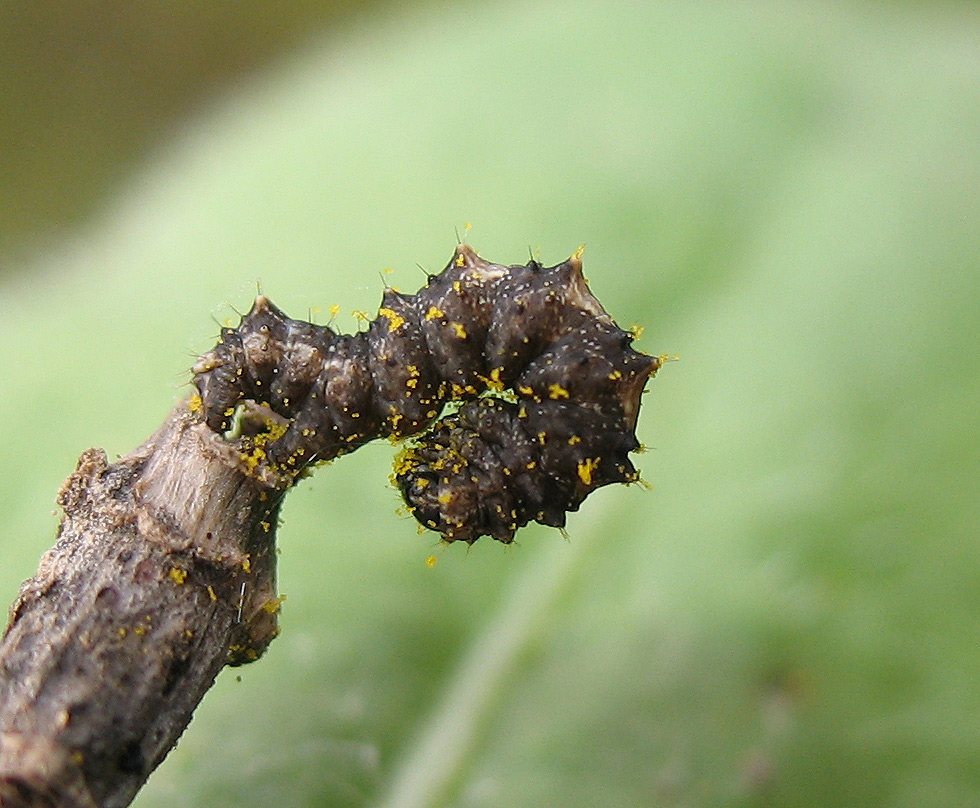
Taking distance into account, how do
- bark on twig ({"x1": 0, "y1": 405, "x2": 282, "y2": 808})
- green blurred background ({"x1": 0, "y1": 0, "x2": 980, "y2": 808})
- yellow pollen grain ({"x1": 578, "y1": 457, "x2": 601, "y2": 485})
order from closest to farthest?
bark on twig ({"x1": 0, "y1": 405, "x2": 282, "y2": 808})
yellow pollen grain ({"x1": 578, "y1": 457, "x2": 601, "y2": 485})
green blurred background ({"x1": 0, "y1": 0, "x2": 980, "y2": 808})

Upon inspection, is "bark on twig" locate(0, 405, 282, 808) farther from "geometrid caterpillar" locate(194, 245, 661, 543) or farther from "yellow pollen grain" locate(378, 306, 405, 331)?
"yellow pollen grain" locate(378, 306, 405, 331)

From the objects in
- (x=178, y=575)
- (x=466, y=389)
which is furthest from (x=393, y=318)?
(x=178, y=575)

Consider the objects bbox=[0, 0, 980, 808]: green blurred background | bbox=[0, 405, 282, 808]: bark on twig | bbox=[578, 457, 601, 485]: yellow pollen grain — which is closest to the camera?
bbox=[0, 405, 282, 808]: bark on twig

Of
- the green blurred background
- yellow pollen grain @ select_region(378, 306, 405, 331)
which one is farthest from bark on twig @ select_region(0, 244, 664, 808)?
the green blurred background

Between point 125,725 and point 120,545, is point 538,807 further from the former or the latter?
point 120,545

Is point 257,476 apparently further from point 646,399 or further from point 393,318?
point 646,399

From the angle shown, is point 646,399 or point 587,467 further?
point 646,399
